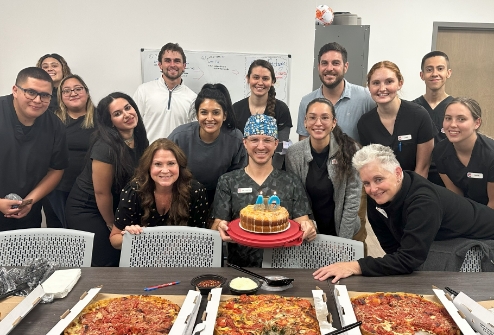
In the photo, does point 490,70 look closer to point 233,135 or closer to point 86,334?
point 233,135

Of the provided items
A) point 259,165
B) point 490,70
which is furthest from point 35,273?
point 490,70

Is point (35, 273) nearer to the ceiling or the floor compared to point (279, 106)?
nearer to the floor

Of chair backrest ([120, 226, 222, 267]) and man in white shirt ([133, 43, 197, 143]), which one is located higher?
man in white shirt ([133, 43, 197, 143])

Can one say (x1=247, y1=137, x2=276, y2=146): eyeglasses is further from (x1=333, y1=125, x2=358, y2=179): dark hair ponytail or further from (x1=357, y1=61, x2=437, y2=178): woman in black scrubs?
(x1=357, y1=61, x2=437, y2=178): woman in black scrubs

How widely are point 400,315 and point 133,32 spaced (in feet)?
11.8

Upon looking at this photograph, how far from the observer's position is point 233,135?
295cm

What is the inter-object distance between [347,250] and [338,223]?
541 mm

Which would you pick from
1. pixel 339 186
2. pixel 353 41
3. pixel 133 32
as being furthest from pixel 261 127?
pixel 353 41

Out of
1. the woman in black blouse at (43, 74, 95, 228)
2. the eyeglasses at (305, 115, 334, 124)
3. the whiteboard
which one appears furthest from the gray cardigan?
the whiteboard

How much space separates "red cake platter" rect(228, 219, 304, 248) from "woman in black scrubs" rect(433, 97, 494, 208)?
4.41ft

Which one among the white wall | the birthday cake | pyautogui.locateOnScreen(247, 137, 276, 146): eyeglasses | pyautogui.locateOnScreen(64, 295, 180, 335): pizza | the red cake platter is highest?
the white wall

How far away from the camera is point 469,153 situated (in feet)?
8.93

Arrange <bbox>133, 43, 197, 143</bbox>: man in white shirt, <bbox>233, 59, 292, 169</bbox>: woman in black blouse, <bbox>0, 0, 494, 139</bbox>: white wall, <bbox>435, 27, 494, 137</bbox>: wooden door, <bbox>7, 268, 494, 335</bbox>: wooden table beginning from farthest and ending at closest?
<bbox>435, 27, 494, 137</bbox>: wooden door, <bbox>0, 0, 494, 139</bbox>: white wall, <bbox>133, 43, 197, 143</bbox>: man in white shirt, <bbox>233, 59, 292, 169</bbox>: woman in black blouse, <bbox>7, 268, 494, 335</bbox>: wooden table

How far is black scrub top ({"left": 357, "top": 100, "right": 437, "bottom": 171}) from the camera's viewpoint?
2938 mm
